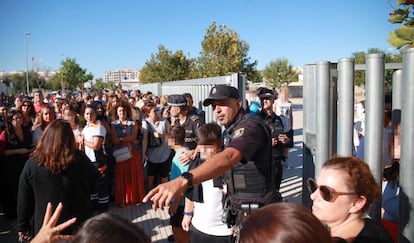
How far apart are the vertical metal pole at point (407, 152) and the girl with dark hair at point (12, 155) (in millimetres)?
5567

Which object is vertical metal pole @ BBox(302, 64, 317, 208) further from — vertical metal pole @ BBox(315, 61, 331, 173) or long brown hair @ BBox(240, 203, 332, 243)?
long brown hair @ BBox(240, 203, 332, 243)

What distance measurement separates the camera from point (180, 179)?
6.30 feet

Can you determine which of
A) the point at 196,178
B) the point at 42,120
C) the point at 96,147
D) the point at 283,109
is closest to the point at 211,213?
the point at 196,178

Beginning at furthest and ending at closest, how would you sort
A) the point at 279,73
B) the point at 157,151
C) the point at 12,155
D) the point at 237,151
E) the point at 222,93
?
1. the point at 279,73
2. the point at 157,151
3. the point at 12,155
4. the point at 222,93
5. the point at 237,151

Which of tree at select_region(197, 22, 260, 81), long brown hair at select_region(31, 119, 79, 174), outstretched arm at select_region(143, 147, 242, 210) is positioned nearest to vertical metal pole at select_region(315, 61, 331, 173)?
outstretched arm at select_region(143, 147, 242, 210)

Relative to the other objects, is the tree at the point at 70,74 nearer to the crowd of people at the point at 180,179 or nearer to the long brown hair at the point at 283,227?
the crowd of people at the point at 180,179

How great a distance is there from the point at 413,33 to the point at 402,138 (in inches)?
46.5

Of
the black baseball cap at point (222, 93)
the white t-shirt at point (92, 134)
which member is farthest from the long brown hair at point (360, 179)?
the white t-shirt at point (92, 134)

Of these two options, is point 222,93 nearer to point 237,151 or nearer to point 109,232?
point 237,151

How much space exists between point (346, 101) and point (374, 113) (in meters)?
Result: 0.16

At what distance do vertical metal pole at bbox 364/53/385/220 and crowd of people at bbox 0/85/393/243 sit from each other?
0.42ft

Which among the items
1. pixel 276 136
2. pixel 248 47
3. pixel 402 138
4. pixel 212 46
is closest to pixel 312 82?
pixel 402 138

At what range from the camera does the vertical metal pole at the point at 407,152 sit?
5.55ft

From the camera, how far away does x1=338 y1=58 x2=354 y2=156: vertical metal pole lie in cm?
194
